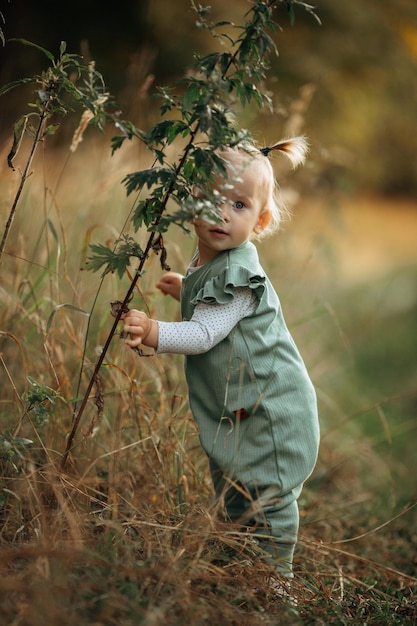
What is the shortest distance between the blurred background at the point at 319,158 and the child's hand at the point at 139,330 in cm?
70

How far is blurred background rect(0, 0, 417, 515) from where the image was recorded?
3.25m

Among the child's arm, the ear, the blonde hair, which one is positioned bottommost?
the child's arm

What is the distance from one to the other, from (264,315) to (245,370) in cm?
16

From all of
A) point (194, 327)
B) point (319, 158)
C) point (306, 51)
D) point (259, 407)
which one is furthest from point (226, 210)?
point (306, 51)

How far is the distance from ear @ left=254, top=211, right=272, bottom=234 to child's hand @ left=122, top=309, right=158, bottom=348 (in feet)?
1.61

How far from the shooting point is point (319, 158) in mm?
4426

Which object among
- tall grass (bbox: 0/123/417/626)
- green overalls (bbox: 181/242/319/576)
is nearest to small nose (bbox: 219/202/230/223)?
green overalls (bbox: 181/242/319/576)

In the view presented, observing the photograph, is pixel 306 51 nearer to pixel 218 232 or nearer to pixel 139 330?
pixel 218 232

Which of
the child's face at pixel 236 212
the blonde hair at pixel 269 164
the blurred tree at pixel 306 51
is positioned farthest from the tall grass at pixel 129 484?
the blurred tree at pixel 306 51

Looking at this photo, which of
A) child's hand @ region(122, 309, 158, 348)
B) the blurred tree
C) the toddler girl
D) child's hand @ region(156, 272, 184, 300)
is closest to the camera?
child's hand @ region(122, 309, 158, 348)

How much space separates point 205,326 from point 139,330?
0.61ft

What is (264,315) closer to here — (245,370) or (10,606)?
(245,370)

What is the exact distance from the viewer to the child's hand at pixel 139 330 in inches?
69.4

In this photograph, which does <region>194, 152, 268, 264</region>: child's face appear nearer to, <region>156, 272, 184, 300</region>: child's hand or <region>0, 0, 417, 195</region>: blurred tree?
<region>156, 272, 184, 300</region>: child's hand
